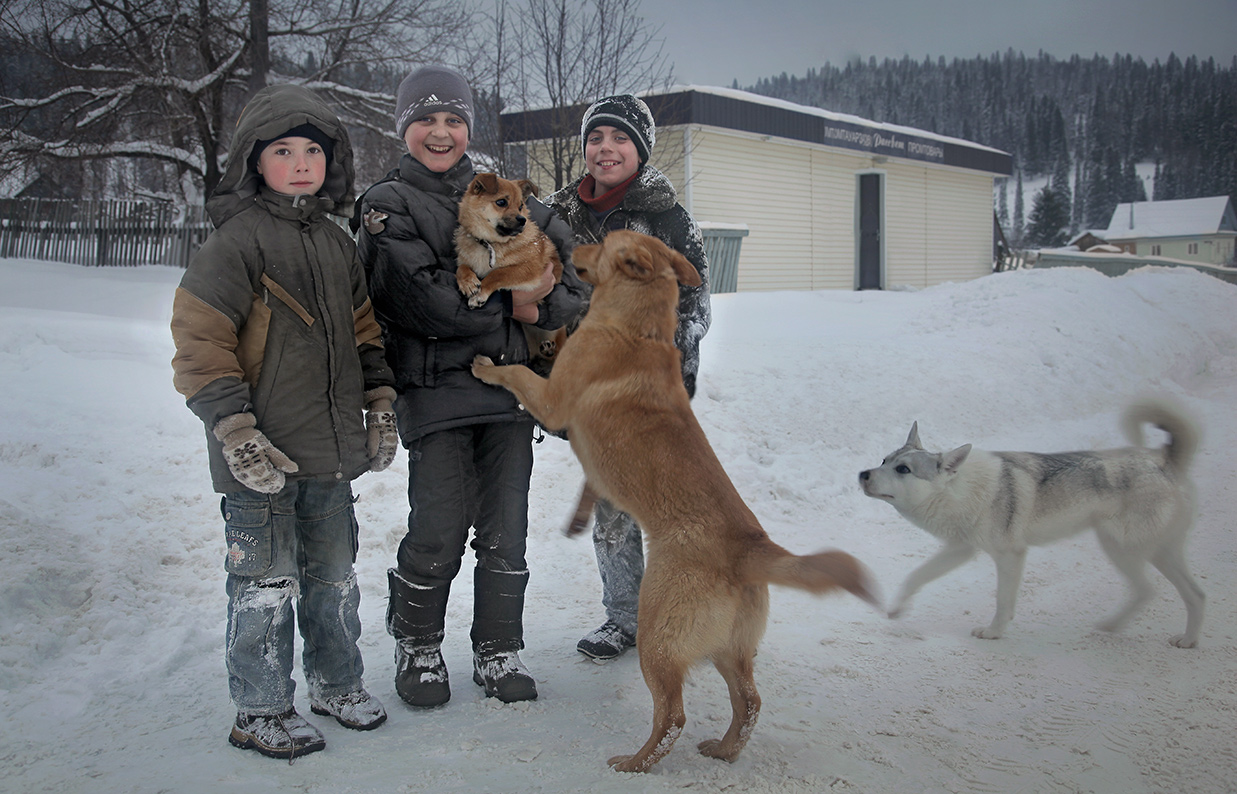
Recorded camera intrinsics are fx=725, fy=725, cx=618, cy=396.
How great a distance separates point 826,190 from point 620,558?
1877cm

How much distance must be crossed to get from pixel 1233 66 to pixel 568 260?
4.81m

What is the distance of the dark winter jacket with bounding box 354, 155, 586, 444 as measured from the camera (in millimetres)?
2744

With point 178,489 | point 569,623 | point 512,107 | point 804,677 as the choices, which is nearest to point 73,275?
point 512,107

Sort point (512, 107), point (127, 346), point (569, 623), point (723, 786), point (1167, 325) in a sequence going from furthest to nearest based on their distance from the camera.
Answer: point (512, 107) < point (1167, 325) < point (127, 346) < point (569, 623) < point (723, 786)

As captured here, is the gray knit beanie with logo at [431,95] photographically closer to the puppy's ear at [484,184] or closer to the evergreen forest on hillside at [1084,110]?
the puppy's ear at [484,184]

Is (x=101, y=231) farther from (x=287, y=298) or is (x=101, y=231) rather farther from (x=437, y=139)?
(x=287, y=298)

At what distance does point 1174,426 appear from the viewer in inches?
154

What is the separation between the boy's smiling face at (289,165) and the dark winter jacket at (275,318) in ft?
0.12

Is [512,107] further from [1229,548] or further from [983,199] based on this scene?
[983,199]

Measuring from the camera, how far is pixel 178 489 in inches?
178

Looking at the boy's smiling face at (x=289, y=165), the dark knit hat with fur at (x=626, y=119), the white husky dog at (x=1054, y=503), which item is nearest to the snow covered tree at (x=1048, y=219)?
the white husky dog at (x=1054, y=503)

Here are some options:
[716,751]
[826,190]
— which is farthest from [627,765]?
[826,190]

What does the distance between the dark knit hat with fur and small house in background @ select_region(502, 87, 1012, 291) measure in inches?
372

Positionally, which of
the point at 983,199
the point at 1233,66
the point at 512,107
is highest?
the point at 983,199
